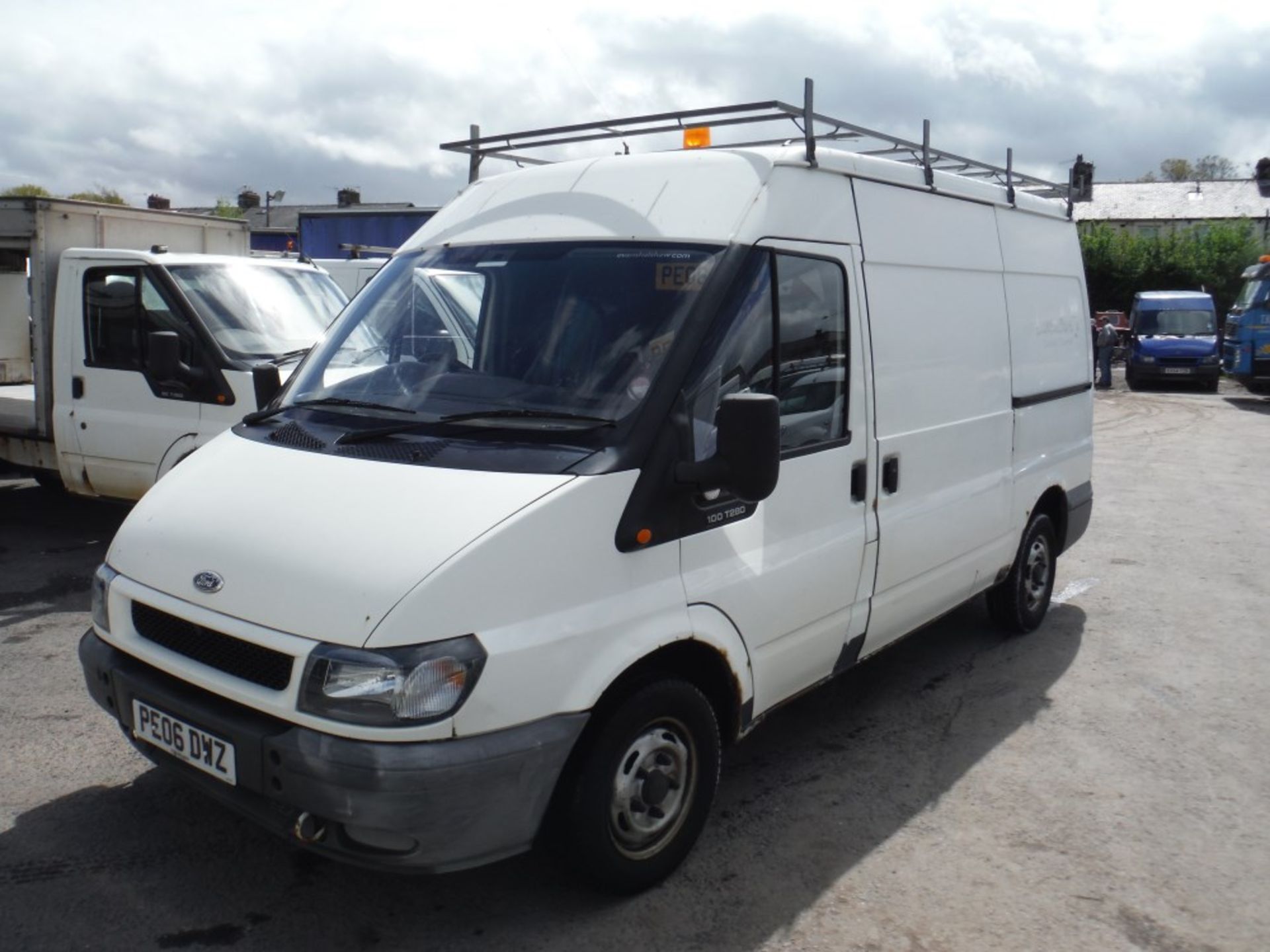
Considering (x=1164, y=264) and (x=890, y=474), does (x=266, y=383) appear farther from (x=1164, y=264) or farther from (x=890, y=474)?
(x=1164, y=264)

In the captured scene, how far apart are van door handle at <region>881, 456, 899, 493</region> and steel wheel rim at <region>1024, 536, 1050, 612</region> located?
206cm

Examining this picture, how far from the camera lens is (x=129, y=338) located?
762cm

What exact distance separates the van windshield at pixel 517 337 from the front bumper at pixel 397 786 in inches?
39.3

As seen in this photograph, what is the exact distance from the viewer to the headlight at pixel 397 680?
2820 mm

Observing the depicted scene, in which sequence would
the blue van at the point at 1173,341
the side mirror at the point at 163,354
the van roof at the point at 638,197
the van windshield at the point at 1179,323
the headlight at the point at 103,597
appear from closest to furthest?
the headlight at the point at 103,597, the van roof at the point at 638,197, the side mirror at the point at 163,354, the blue van at the point at 1173,341, the van windshield at the point at 1179,323

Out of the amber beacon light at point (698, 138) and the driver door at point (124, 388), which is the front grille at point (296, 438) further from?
the driver door at point (124, 388)

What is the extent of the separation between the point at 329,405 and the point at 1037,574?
426 cm

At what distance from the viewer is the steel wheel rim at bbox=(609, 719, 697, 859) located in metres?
3.34

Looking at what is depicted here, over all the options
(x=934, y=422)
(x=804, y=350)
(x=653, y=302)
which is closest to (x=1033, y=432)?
(x=934, y=422)

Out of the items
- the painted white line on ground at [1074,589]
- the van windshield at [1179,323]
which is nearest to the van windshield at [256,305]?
the painted white line on ground at [1074,589]

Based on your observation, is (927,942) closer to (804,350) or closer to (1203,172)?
(804,350)

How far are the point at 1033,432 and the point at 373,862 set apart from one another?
4.25 metres

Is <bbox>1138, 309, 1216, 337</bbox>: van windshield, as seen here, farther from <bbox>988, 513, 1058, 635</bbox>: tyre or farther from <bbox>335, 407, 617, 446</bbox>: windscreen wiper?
<bbox>335, 407, 617, 446</bbox>: windscreen wiper

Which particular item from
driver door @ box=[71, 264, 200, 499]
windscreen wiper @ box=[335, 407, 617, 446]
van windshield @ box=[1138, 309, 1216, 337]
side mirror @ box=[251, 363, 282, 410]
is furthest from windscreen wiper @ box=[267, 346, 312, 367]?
van windshield @ box=[1138, 309, 1216, 337]
